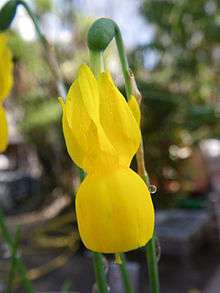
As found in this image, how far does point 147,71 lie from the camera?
369 centimetres

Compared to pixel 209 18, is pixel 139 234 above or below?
above

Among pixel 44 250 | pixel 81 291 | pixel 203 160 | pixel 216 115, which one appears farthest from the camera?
pixel 203 160

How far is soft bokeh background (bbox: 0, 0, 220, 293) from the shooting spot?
2709mm

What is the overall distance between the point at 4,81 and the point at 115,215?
0.64 feet

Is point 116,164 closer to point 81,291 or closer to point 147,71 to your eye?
point 81,291

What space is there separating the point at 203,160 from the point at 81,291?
4.71ft

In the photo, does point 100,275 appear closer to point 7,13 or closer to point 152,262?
point 152,262

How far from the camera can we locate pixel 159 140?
3.13 metres

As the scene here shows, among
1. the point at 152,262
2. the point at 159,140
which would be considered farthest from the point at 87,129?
the point at 159,140

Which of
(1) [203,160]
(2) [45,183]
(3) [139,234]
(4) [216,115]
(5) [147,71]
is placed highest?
(3) [139,234]

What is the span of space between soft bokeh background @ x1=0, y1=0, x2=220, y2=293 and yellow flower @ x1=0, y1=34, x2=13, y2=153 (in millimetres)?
1609

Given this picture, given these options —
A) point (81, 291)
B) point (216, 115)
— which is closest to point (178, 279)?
point (81, 291)

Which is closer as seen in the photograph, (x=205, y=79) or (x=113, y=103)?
(x=113, y=103)

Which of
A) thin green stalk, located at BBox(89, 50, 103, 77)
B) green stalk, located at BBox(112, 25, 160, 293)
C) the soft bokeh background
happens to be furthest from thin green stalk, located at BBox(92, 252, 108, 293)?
the soft bokeh background
